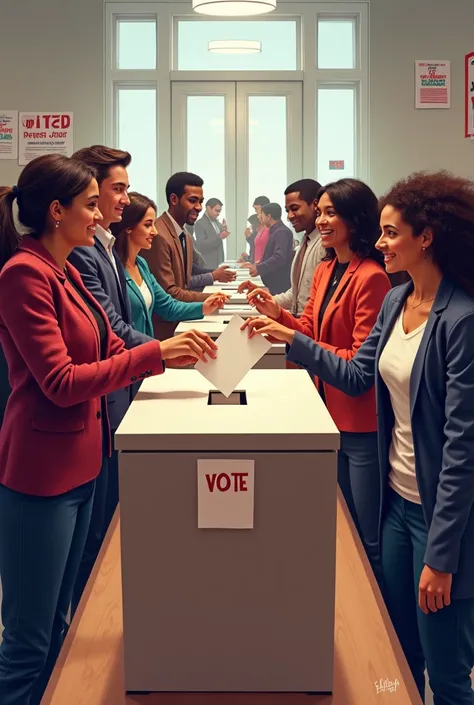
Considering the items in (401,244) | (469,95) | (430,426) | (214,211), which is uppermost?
(469,95)

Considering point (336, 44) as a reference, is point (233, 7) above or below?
below

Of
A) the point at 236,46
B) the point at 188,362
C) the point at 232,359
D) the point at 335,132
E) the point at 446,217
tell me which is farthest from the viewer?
the point at 335,132

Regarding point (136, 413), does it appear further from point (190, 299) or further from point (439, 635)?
point (190, 299)

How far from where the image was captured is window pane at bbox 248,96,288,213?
869cm

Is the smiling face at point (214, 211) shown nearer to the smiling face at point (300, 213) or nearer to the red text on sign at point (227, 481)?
the smiling face at point (300, 213)

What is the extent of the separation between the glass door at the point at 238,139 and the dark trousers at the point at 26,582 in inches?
288

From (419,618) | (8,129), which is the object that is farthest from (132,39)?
(419,618)

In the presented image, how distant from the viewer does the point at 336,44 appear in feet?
28.0

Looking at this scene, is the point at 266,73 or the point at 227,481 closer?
the point at 227,481

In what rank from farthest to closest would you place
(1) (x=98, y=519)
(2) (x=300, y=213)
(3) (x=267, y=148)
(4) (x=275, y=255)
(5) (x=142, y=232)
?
1. (3) (x=267, y=148)
2. (4) (x=275, y=255)
3. (2) (x=300, y=213)
4. (5) (x=142, y=232)
5. (1) (x=98, y=519)

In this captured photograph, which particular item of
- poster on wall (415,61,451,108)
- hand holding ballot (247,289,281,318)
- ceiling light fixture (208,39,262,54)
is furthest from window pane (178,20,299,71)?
hand holding ballot (247,289,281,318)

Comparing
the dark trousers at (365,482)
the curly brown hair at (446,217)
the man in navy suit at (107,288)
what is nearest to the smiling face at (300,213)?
the man in navy suit at (107,288)

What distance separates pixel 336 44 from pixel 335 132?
86 cm

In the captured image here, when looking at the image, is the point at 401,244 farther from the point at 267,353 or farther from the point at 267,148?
the point at 267,148
